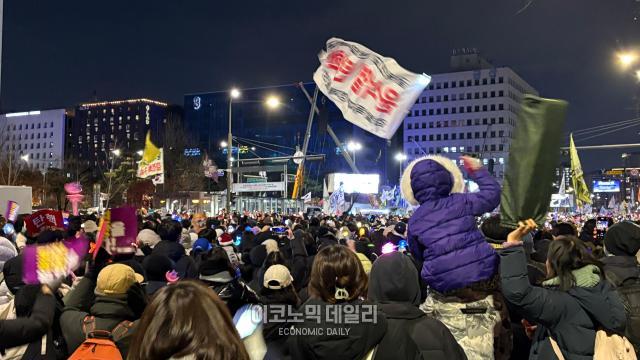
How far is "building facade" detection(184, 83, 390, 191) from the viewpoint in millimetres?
102000

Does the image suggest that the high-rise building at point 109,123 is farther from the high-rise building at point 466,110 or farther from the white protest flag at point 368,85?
the white protest flag at point 368,85

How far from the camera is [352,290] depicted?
3.57 metres

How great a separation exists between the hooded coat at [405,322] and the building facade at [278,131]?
94.0 meters

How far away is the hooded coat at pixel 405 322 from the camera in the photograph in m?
3.34

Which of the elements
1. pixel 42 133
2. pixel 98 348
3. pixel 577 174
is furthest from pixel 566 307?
pixel 42 133

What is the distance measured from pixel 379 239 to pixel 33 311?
846cm

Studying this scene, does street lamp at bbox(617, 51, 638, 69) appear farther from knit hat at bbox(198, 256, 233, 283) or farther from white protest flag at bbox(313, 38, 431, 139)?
knit hat at bbox(198, 256, 233, 283)

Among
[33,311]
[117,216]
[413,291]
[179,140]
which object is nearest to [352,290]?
[413,291]

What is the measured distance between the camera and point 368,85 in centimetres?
890

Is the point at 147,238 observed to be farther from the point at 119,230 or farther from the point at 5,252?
the point at 5,252

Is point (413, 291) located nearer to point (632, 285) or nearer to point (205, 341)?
point (205, 341)

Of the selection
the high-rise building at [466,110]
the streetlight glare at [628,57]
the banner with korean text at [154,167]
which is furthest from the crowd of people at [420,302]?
the high-rise building at [466,110]

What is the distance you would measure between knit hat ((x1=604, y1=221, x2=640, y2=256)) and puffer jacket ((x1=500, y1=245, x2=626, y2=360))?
1.60 m

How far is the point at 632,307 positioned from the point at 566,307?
1.09m
